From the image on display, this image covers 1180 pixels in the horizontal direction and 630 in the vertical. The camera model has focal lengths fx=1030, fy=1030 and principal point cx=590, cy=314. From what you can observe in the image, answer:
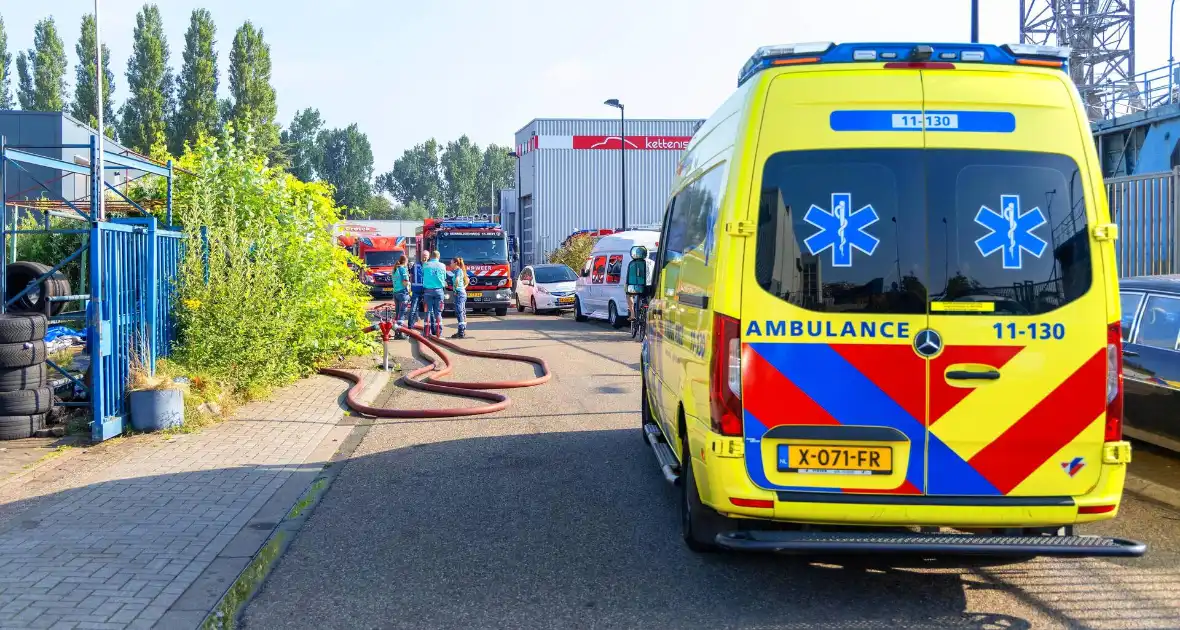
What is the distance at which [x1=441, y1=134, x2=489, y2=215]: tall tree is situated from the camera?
118 metres

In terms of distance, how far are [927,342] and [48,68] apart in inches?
2460

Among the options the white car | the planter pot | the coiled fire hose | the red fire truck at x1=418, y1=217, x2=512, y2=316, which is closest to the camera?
the planter pot

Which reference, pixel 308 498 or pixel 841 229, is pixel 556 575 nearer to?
pixel 841 229

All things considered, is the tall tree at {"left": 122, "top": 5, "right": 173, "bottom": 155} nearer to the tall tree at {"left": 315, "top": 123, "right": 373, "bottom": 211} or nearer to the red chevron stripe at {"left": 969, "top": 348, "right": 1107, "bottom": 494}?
the tall tree at {"left": 315, "top": 123, "right": 373, "bottom": 211}

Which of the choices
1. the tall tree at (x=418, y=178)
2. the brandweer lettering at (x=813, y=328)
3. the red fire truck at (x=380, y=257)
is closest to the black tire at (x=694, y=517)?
the brandweer lettering at (x=813, y=328)

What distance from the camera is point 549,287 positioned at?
29000 mm

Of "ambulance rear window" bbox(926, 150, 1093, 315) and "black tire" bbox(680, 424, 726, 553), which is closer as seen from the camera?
"ambulance rear window" bbox(926, 150, 1093, 315)

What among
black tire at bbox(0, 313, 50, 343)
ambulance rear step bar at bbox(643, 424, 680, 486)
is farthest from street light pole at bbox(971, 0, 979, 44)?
black tire at bbox(0, 313, 50, 343)

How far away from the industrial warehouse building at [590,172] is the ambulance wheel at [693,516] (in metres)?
49.7

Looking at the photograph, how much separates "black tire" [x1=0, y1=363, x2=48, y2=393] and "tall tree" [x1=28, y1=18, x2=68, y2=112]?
5345 cm

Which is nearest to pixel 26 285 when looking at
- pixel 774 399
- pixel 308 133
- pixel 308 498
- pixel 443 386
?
pixel 443 386

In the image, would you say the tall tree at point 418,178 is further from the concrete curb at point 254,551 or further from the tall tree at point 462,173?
the concrete curb at point 254,551

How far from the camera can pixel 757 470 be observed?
4656 millimetres

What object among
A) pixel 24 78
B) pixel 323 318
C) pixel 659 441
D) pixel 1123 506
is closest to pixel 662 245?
pixel 659 441
